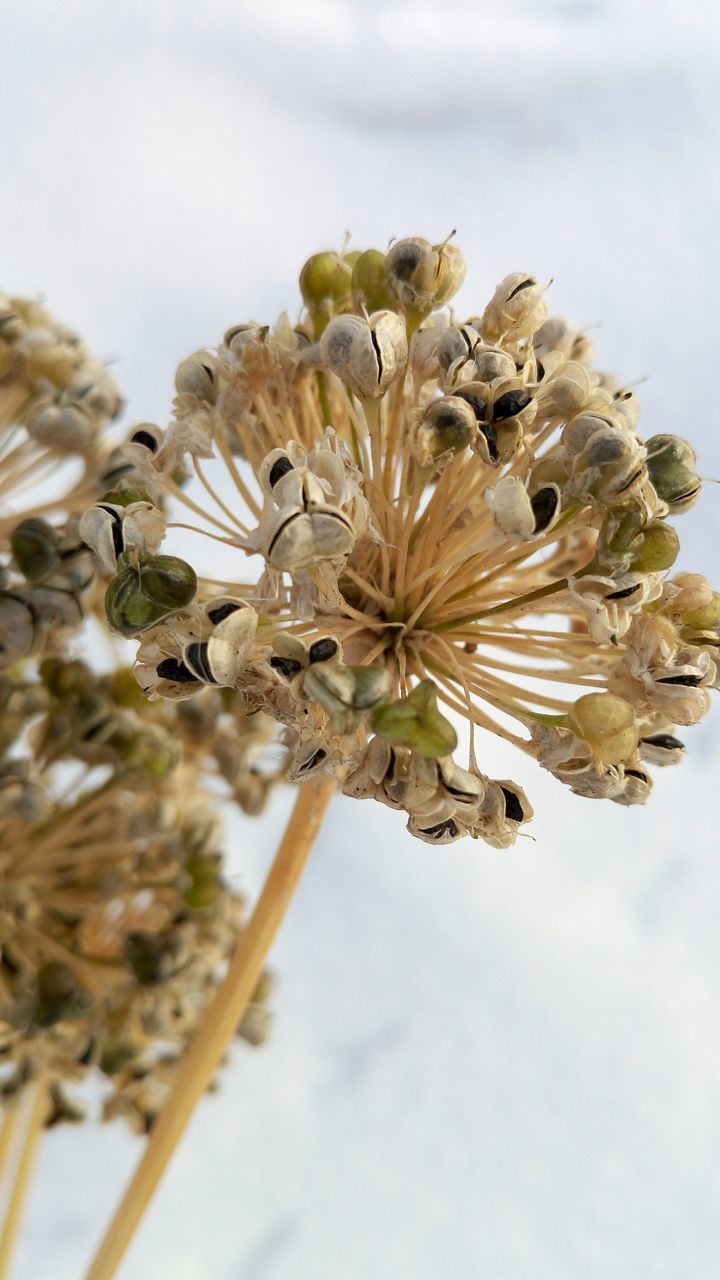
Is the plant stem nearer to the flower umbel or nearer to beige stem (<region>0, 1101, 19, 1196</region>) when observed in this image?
the flower umbel

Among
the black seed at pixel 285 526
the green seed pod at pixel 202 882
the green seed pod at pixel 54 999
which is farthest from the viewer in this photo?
the green seed pod at pixel 202 882

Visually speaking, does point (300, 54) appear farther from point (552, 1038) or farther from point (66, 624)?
point (552, 1038)

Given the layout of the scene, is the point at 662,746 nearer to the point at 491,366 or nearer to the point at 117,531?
the point at 491,366

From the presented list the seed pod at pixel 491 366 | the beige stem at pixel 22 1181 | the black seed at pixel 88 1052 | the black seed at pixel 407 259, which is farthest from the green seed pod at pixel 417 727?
the beige stem at pixel 22 1181

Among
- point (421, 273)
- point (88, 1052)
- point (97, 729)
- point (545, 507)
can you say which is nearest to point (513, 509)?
point (545, 507)

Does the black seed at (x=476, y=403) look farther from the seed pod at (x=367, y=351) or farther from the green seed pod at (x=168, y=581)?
the green seed pod at (x=168, y=581)

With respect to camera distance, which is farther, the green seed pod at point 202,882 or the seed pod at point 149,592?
the green seed pod at point 202,882
